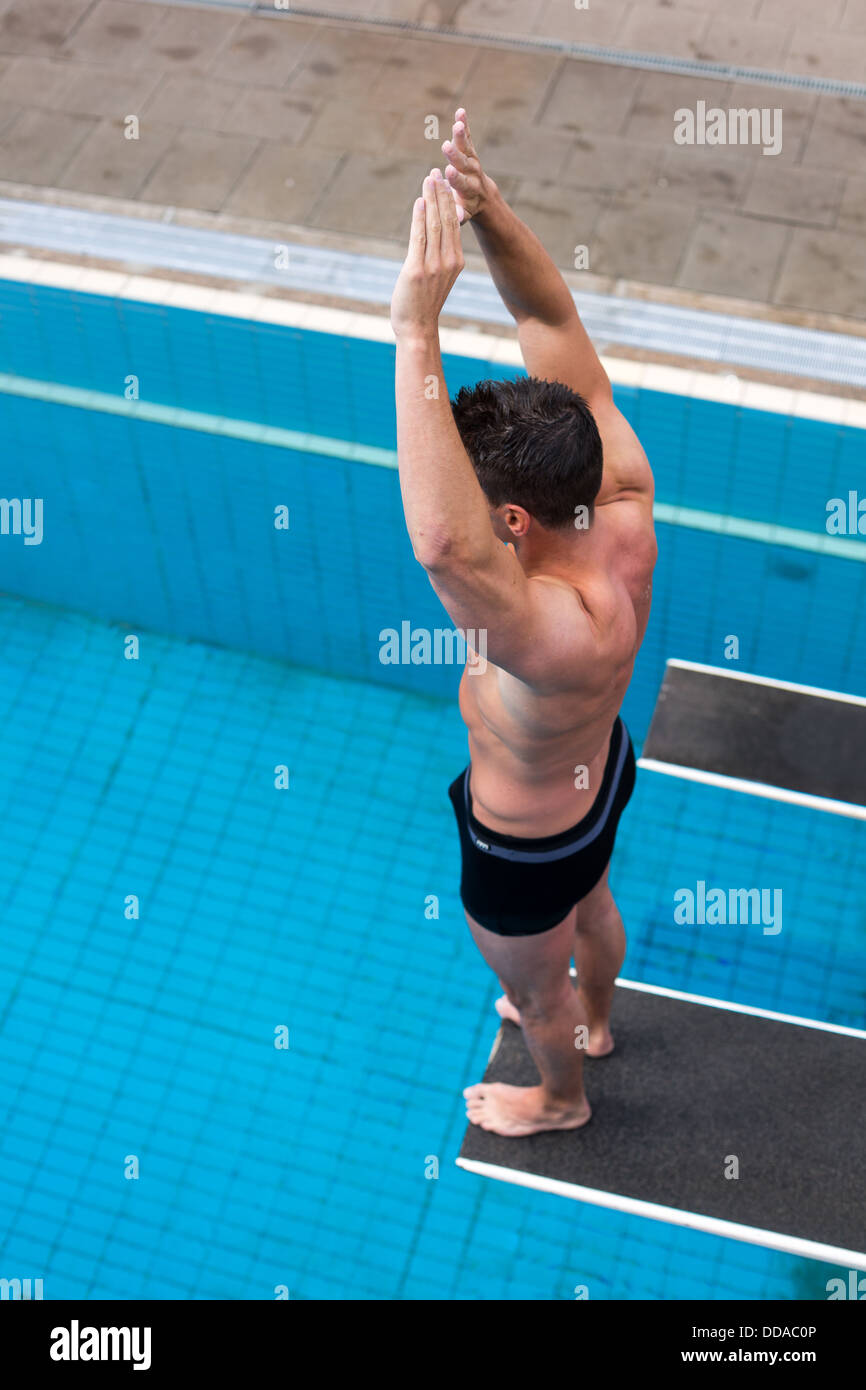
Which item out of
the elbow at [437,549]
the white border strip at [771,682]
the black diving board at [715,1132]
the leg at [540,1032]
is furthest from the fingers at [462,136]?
the white border strip at [771,682]

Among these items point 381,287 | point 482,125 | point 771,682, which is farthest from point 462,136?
point 482,125

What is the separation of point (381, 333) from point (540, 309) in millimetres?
1849

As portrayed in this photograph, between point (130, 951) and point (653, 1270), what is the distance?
1.85m

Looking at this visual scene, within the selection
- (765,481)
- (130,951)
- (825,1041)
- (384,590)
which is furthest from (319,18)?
(825,1041)

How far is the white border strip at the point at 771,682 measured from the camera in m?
4.16

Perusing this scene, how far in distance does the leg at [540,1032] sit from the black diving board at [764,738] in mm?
1167

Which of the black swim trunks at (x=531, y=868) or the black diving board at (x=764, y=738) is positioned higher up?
the black swim trunks at (x=531, y=868)

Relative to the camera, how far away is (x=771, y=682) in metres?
4.21

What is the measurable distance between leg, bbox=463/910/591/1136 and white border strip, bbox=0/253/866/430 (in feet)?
5.99

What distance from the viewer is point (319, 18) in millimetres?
7141

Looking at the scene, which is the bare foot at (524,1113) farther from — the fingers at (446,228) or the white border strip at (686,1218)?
the fingers at (446,228)

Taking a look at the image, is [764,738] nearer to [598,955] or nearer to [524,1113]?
[598,955]

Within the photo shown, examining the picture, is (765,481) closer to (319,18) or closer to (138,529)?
(138,529)

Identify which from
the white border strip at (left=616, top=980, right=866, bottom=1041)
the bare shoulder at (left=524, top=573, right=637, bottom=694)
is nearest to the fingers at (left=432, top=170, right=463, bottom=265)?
the bare shoulder at (left=524, top=573, right=637, bottom=694)
